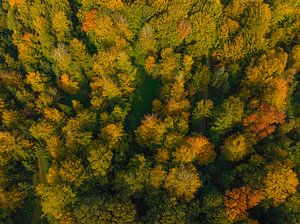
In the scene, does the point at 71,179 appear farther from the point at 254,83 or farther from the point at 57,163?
the point at 254,83

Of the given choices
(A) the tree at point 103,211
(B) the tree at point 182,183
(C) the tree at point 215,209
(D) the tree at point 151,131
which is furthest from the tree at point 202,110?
(A) the tree at point 103,211

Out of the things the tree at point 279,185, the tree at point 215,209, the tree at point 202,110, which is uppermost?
the tree at point 202,110

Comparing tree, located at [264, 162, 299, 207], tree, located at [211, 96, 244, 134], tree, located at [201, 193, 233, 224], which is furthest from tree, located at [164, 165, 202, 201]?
tree, located at [264, 162, 299, 207]

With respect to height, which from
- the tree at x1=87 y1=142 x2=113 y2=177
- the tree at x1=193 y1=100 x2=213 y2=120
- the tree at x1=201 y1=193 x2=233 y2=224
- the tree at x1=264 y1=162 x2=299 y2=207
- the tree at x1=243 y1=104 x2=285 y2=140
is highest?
the tree at x1=193 y1=100 x2=213 y2=120

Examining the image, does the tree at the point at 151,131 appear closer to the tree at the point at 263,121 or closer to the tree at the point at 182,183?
the tree at the point at 182,183

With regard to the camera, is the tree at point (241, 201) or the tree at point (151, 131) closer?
the tree at point (241, 201)

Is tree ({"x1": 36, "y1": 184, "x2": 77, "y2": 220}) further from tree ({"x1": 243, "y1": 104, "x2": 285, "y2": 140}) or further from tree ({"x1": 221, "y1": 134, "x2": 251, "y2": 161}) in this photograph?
tree ({"x1": 243, "y1": 104, "x2": 285, "y2": 140})

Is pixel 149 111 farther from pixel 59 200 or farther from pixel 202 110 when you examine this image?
pixel 59 200

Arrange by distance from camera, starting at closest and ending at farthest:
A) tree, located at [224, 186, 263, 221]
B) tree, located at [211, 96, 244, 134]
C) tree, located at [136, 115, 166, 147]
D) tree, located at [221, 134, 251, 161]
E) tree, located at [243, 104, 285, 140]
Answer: tree, located at [224, 186, 263, 221] < tree, located at [221, 134, 251, 161] < tree, located at [243, 104, 285, 140] < tree, located at [211, 96, 244, 134] < tree, located at [136, 115, 166, 147]
